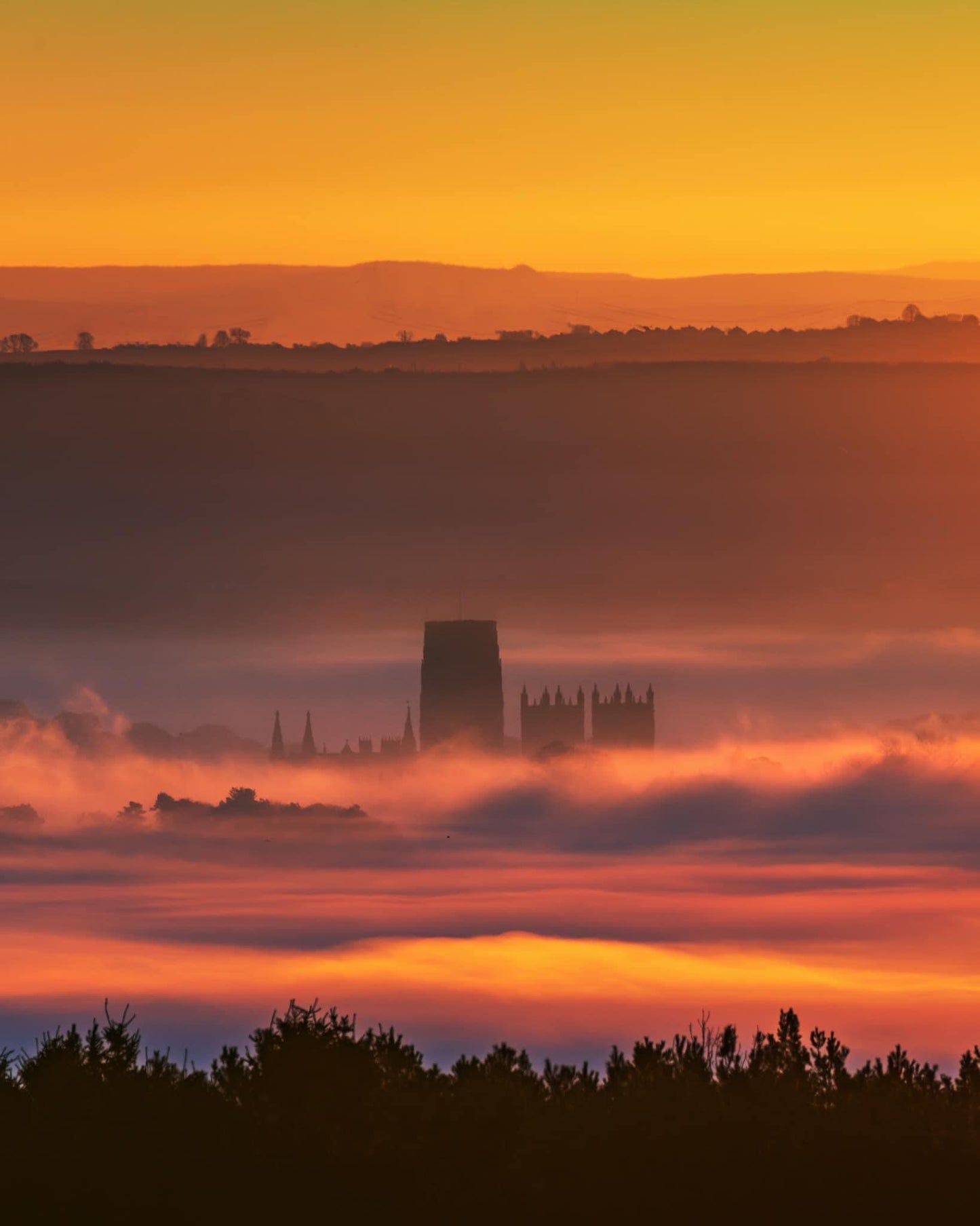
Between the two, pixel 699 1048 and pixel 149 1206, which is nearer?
pixel 149 1206

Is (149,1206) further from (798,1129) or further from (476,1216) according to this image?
(798,1129)

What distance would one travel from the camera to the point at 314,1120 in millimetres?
104750

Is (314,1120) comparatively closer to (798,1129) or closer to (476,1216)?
(476,1216)

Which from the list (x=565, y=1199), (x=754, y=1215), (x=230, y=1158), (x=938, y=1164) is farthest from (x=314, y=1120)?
(x=938, y=1164)

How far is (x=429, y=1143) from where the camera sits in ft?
342

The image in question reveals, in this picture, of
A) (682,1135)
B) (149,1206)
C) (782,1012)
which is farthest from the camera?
(782,1012)

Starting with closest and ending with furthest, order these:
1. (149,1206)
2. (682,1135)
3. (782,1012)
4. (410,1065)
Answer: (149,1206)
(682,1135)
(410,1065)
(782,1012)

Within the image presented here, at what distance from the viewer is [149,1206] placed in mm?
100062

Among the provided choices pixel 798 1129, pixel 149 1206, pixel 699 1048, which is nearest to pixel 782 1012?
pixel 699 1048

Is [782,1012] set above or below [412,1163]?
above

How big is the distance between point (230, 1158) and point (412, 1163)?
311 inches

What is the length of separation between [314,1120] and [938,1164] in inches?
1094

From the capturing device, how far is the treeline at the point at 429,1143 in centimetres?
10112

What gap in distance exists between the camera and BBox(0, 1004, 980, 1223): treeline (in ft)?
332
